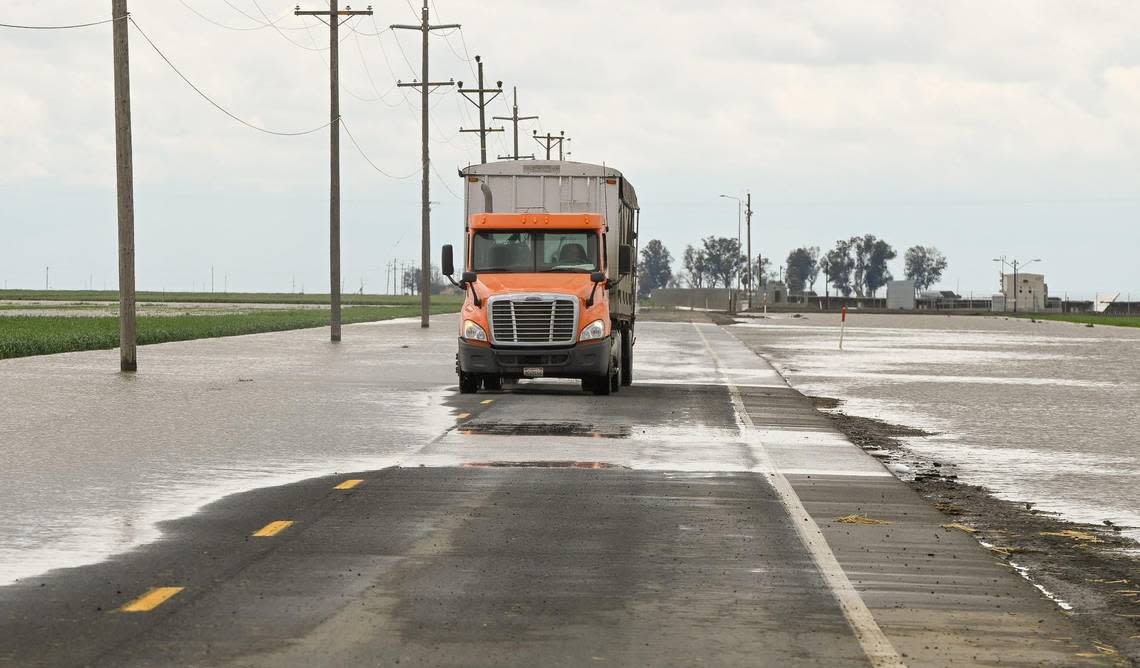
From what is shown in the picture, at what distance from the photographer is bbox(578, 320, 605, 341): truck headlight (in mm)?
24781

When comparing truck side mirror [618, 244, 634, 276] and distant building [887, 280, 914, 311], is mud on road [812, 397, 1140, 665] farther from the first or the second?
distant building [887, 280, 914, 311]

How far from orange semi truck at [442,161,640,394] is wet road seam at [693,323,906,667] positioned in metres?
8.70

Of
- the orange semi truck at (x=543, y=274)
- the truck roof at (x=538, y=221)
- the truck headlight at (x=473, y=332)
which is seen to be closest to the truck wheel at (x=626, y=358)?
the orange semi truck at (x=543, y=274)

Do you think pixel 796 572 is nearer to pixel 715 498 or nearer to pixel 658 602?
pixel 658 602

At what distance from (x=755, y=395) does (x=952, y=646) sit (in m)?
18.4

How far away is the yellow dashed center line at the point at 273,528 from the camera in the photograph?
35.6ft

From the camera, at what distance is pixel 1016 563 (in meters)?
10.2

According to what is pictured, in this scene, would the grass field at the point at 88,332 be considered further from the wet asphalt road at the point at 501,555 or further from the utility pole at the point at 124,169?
the wet asphalt road at the point at 501,555

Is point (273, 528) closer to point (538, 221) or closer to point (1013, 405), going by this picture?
point (538, 221)

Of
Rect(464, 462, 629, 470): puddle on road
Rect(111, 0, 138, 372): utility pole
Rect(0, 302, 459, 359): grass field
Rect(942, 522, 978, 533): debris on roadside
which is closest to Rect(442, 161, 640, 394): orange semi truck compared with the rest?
Rect(111, 0, 138, 372): utility pole

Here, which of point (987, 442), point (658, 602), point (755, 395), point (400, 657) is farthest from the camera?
point (755, 395)

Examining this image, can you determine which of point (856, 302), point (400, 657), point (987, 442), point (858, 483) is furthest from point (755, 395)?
point (856, 302)

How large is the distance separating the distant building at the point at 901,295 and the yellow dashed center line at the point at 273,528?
6745 inches

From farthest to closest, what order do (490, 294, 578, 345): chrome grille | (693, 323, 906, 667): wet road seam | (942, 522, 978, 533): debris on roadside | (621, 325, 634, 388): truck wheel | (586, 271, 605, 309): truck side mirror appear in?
1. (621, 325, 634, 388): truck wheel
2. (586, 271, 605, 309): truck side mirror
3. (490, 294, 578, 345): chrome grille
4. (942, 522, 978, 533): debris on roadside
5. (693, 323, 906, 667): wet road seam
